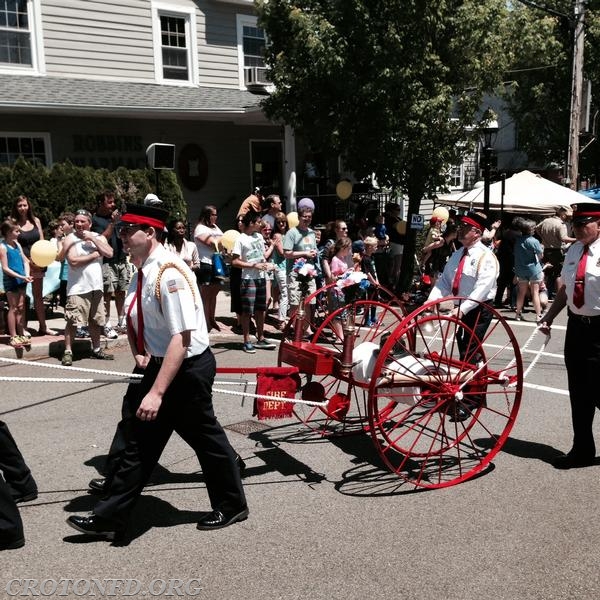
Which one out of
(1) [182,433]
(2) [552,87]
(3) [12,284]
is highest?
(2) [552,87]

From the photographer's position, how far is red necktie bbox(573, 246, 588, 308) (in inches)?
208

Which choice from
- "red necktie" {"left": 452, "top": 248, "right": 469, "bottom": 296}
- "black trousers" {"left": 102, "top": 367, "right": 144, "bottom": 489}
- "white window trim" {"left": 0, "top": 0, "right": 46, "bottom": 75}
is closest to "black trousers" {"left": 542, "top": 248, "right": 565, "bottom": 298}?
"red necktie" {"left": 452, "top": 248, "right": 469, "bottom": 296}

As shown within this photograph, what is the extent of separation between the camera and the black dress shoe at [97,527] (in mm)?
4098

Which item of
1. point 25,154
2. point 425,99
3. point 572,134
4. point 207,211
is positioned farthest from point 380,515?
point 572,134

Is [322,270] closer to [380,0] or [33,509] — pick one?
[380,0]

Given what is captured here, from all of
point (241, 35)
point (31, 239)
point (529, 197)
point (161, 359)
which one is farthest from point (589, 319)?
point (241, 35)

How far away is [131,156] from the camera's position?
1608cm

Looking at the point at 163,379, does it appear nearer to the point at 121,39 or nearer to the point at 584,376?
the point at 584,376

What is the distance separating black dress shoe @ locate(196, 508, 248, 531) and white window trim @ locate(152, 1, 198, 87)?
47.0ft

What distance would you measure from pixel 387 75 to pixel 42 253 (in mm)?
6939

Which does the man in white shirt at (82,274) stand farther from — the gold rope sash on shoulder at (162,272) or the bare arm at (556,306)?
the bare arm at (556,306)

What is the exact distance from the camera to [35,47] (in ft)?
49.6

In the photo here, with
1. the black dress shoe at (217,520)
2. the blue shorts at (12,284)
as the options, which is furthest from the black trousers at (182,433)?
the blue shorts at (12,284)

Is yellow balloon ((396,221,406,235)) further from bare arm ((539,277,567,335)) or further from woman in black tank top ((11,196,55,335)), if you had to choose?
bare arm ((539,277,567,335))
